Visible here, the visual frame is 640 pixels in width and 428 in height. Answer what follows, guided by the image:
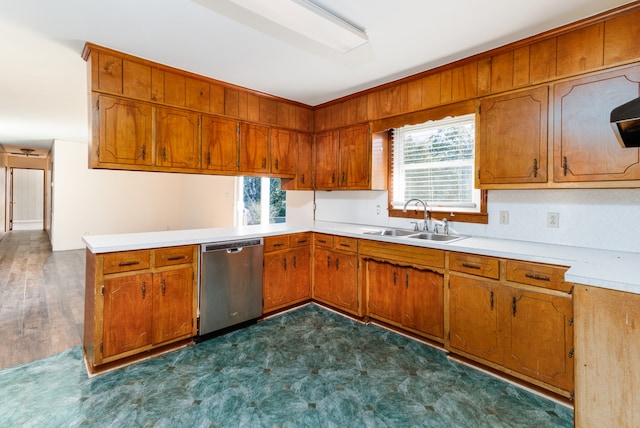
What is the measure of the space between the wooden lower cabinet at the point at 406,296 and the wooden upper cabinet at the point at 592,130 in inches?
48.9

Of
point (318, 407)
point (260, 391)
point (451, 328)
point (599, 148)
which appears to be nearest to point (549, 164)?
point (599, 148)

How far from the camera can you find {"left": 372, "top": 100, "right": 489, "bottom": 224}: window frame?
2793mm

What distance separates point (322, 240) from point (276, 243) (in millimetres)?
551

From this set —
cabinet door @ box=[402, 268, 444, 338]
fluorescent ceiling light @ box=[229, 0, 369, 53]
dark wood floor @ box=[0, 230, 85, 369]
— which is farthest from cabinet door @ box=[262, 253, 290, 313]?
fluorescent ceiling light @ box=[229, 0, 369, 53]

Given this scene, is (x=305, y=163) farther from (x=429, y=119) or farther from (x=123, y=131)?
(x=123, y=131)

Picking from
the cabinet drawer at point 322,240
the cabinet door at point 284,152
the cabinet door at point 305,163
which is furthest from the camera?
the cabinet door at point 305,163

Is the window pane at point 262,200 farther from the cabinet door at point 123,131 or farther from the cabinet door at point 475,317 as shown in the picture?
the cabinet door at point 475,317

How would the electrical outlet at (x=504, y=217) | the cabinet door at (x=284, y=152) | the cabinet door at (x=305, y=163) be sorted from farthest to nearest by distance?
the cabinet door at (x=305, y=163), the cabinet door at (x=284, y=152), the electrical outlet at (x=504, y=217)

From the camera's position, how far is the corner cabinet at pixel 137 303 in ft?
7.47

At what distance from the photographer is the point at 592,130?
83.0 inches

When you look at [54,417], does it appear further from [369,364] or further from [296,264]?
[296,264]

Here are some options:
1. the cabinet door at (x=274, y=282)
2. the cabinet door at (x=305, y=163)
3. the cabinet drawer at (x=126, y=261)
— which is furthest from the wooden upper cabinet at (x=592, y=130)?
the cabinet drawer at (x=126, y=261)

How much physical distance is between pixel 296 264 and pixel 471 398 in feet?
6.85

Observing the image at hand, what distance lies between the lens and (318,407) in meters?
1.94
